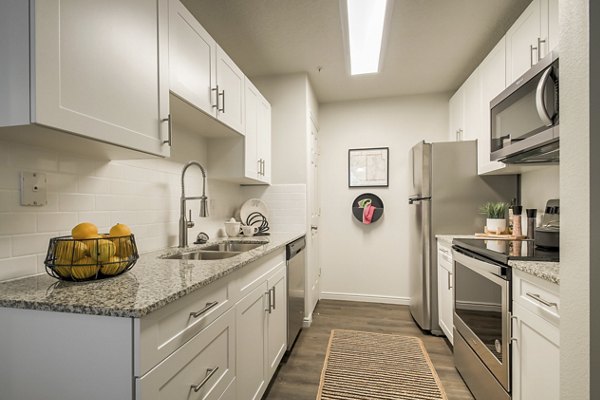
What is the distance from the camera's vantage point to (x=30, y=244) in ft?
3.43

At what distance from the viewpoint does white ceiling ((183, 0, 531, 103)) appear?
1.92 m

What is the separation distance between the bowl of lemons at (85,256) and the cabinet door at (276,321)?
95 centimetres

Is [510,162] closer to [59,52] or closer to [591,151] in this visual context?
[591,151]

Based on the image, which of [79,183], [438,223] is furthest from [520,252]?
[79,183]

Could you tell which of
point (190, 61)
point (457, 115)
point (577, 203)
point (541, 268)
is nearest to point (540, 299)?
point (541, 268)

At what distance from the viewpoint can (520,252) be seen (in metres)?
1.41

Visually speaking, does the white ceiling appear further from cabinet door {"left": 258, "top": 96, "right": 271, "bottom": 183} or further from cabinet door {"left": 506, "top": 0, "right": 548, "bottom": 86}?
cabinet door {"left": 258, "top": 96, "right": 271, "bottom": 183}

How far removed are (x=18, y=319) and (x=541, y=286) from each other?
5.60 ft

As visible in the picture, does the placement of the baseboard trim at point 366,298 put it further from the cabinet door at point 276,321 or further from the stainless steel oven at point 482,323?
the cabinet door at point 276,321

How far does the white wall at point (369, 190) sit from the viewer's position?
135 inches

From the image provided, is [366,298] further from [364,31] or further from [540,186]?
[364,31]

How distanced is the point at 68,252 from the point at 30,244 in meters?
0.30

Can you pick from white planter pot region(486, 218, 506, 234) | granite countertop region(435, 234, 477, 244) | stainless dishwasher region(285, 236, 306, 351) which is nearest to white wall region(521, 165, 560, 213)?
white planter pot region(486, 218, 506, 234)

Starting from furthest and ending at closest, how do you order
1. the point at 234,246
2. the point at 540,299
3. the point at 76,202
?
1. the point at 234,246
2. the point at 76,202
3. the point at 540,299
